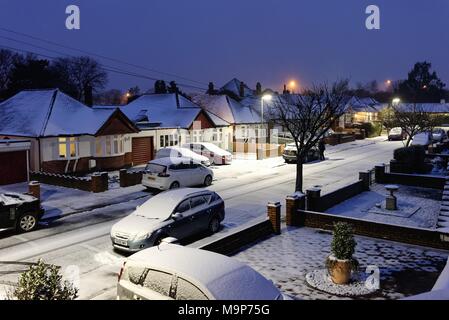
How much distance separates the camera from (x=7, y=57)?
71.9 metres

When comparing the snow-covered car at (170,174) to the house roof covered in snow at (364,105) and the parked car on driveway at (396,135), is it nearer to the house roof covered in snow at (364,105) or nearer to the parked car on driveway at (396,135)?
the parked car on driveway at (396,135)

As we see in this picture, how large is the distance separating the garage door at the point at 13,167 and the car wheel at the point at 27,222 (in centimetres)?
986

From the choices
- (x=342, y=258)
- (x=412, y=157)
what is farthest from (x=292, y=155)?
(x=342, y=258)

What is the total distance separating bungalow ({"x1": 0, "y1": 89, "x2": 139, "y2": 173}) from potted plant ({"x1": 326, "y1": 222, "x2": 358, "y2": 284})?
20.6m

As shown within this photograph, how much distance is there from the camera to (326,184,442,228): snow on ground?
16.2 meters

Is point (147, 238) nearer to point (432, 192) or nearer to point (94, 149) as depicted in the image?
point (432, 192)

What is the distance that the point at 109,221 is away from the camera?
16.5 m

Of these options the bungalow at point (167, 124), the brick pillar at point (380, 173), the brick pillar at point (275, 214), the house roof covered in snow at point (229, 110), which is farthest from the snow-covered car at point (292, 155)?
the brick pillar at point (275, 214)

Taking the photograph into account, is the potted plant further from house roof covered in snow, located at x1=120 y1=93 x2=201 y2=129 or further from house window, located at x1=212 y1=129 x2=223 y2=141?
house window, located at x1=212 y1=129 x2=223 y2=141

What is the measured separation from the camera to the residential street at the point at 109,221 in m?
11.4

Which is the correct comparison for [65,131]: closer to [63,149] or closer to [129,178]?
[63,149]

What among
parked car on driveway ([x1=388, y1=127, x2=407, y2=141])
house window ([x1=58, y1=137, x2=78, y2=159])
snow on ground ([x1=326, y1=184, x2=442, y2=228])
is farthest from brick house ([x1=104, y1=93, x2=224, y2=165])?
parked car on driveway ([x1=388, y1=127, x2=407, y2=141])
